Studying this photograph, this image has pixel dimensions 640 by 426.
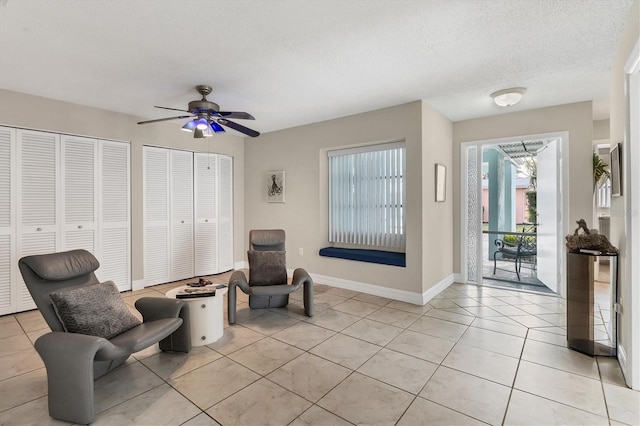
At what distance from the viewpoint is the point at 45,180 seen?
387 cm

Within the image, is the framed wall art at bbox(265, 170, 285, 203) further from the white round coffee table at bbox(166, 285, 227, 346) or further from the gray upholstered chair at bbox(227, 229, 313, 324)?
the white round coffee table at bbox(166, 285, 227, 346)

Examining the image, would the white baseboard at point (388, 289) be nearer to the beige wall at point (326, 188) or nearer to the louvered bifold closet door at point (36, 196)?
the beige wall at point (326, 188)

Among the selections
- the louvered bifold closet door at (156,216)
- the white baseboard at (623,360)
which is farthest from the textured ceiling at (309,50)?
the white baseboard at (623,360)

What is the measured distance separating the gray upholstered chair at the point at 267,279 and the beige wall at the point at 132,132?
6.58ft

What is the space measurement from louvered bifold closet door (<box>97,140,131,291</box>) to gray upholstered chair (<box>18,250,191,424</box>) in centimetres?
196

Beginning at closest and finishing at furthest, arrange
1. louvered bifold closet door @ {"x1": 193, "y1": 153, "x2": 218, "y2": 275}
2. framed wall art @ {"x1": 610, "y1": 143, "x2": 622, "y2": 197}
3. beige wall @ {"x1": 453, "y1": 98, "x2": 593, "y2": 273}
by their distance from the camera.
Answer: framed wall art @ {"x1": 610, "y1": 143, "x2": 622, "y2": 197} → beige wall @ {"x1": 453, "y1": 98, "x2": 593, "y2": 273} → louvered bifold closet door @ {"x1": 193, "y1": 153, "x2": 218, "y2": 275}

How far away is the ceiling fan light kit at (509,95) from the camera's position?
140 inches

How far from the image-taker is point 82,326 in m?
2.16

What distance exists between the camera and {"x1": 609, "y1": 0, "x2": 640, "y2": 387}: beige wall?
2.11m

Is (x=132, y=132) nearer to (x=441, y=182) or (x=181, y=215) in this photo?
(x=181, y=215)

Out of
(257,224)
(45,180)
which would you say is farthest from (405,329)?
(45,180)

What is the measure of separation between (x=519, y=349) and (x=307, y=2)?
10.8ft

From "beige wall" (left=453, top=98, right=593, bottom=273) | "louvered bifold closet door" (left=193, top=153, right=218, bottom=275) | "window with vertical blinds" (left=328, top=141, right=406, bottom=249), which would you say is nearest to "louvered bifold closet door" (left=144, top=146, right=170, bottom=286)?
"louvered bifold closet door" (left=193, top=153, right=218, bottom=275)

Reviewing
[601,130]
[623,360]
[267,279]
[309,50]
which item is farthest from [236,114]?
[601,130]
